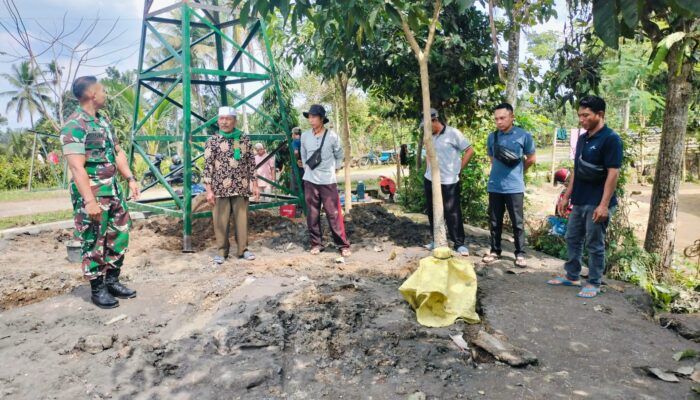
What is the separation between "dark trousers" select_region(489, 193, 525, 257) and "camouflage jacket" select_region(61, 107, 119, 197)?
3.50m

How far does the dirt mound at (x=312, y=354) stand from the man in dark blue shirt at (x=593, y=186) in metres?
1.45

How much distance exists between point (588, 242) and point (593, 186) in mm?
456

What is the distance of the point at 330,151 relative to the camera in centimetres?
516

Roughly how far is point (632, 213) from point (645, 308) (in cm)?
710

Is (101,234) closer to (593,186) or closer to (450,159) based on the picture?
(450,159)

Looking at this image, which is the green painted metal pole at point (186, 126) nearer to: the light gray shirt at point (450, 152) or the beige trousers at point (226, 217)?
the beige trousers at point (226, 217)

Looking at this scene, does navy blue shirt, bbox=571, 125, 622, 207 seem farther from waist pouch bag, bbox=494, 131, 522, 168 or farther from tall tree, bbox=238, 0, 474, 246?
tall tree, bbox=238, 0, 474, 246

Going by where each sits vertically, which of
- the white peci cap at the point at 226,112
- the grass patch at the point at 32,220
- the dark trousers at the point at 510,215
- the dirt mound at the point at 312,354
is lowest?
the dirt mound at the point at 312,354

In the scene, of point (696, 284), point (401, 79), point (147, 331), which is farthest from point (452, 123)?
point (147, 331)

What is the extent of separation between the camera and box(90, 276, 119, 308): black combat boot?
3623 mm

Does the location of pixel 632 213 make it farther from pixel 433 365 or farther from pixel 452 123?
pixel 433 365

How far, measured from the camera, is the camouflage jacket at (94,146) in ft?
11.3

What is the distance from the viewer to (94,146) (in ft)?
11.6

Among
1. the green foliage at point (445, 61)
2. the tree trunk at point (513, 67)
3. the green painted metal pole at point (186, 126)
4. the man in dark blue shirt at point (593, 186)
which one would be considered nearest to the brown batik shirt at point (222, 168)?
the green painted metal pole at point (186, 126)
